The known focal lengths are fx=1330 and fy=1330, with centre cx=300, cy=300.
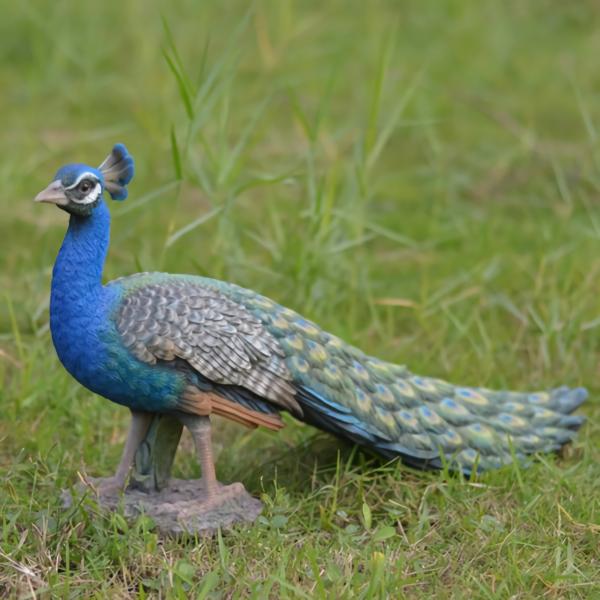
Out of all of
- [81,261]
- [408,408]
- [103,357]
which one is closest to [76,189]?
[81,261]

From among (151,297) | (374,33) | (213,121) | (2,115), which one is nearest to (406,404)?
(151,297)

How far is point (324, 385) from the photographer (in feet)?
13.0

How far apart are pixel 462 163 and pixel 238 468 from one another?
3.24m

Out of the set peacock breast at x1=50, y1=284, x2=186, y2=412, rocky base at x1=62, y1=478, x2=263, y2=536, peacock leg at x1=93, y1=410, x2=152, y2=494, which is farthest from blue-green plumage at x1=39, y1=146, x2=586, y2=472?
rocky base at x1=62, y1=478, x2=263, y2=536

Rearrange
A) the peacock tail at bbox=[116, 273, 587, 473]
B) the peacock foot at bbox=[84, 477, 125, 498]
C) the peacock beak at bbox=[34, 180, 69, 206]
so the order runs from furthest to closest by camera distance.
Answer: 1. the peacock foot at bbox=[84, 477, 125, 498]
2. the peacock tail at bbox=[116, 273, 587, 473]
3. the peacock beak at bbox=[34, 180, 69, 206]

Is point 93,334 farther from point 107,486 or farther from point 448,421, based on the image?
point 448,421

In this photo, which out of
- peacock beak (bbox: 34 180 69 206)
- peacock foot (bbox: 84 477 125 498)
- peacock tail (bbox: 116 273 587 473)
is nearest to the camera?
peacock beak (bbox: 34 180 69 206)

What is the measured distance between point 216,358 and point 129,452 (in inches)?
17.8

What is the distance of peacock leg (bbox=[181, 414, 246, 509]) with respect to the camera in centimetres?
382

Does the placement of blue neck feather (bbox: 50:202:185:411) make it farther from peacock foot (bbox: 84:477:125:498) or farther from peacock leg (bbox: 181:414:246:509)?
peacock foot (bbox: 84:477:125:498)

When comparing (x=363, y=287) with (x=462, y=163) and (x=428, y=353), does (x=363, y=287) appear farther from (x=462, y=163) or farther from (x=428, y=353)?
(x=462, y=163)

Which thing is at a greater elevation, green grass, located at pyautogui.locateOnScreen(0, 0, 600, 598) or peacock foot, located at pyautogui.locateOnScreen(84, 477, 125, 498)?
green grass, located at pyautogui.locateOnScreen(0, 0, 600, 598)

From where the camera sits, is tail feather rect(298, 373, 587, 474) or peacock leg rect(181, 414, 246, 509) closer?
peacock leg rect(181, 414, 246, 509)

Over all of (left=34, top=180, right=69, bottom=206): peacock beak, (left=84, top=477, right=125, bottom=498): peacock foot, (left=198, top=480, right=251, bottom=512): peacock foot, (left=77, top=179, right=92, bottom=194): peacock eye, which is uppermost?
(left=77, top=179, right=92, bottom=194): peacock eye
